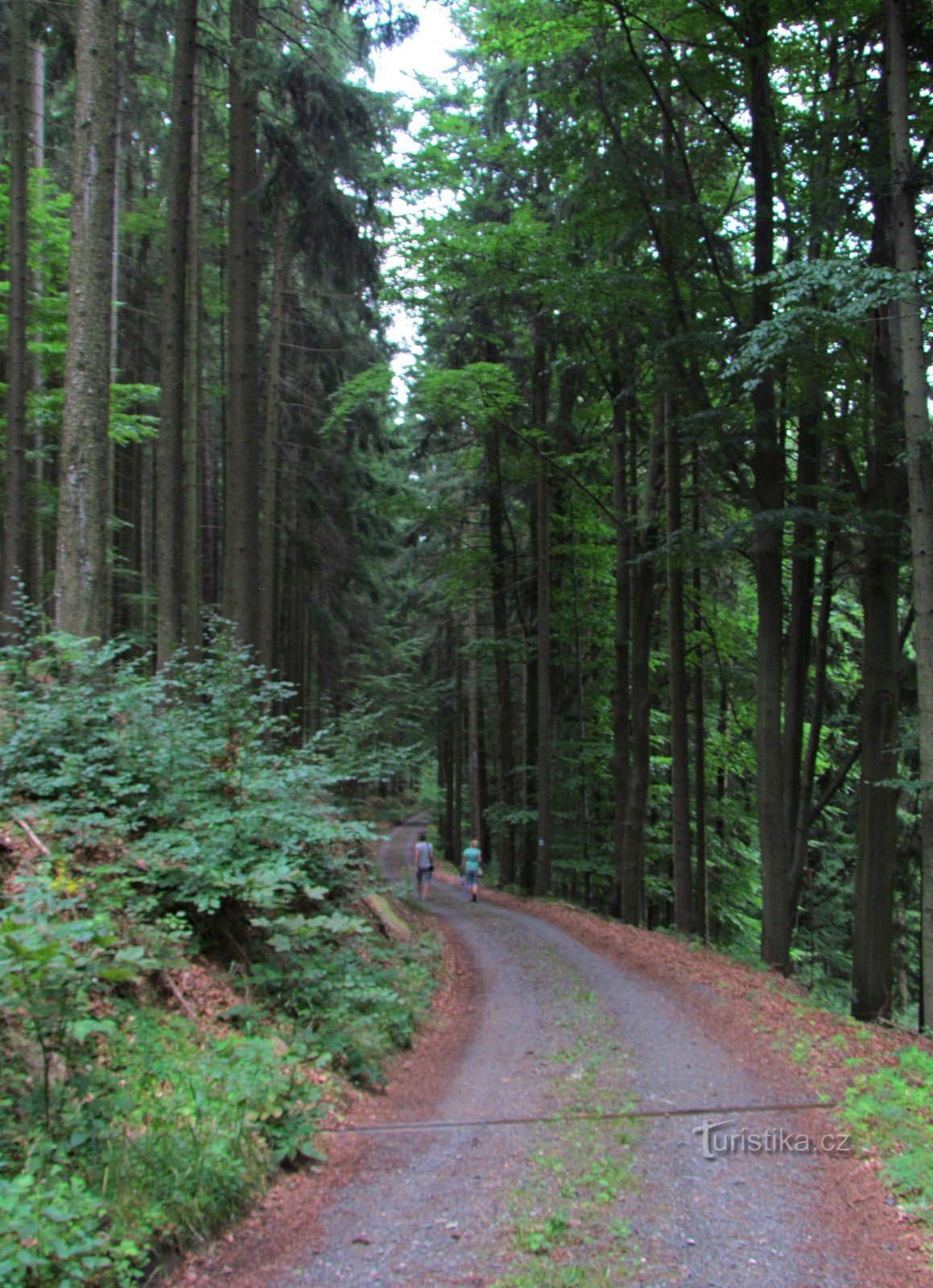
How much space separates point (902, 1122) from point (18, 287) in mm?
13903

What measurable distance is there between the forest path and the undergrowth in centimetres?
62

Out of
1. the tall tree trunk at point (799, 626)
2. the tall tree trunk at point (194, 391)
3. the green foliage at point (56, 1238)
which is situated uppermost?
the tall tree trunk at point (194, 391)

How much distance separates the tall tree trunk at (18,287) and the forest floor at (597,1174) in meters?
9.22

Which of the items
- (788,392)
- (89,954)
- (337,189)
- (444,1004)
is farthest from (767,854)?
(337,189)

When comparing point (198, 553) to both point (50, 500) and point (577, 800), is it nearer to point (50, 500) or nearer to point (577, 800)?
point (50, 500)

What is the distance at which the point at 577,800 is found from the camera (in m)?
23.0

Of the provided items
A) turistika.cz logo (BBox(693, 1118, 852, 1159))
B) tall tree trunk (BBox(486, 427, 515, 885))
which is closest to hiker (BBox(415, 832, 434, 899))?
tall tree trunk (BBox(486, 427, 515, 885))

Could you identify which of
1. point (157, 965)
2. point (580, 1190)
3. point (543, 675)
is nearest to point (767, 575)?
point (543, 675)

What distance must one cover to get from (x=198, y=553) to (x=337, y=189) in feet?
23.6

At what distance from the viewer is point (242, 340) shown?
11.9 meters

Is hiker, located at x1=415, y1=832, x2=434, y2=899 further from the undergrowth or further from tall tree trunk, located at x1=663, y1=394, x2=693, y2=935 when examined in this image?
the undergrowth

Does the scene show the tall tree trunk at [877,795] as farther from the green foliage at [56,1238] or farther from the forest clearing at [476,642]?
the green foliage at [56,1238]

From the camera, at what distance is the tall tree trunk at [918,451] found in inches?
333

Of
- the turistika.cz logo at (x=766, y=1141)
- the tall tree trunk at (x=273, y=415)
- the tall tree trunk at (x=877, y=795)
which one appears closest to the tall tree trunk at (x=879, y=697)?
the tall tree trunk at (x=877, y=795)
